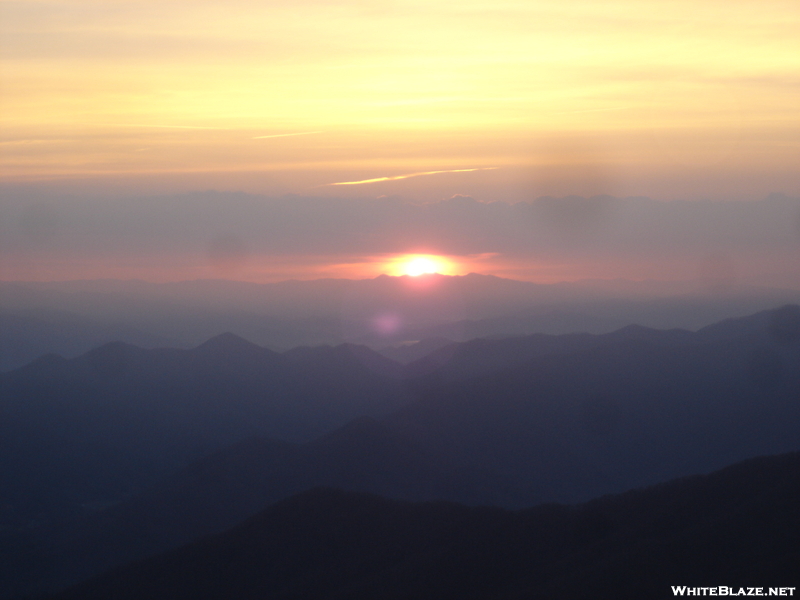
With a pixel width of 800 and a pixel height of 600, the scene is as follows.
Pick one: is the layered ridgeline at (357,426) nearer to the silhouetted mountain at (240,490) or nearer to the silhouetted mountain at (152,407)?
the silhouetted mountain at (240,490)

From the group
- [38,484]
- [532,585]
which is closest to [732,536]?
[532,585]

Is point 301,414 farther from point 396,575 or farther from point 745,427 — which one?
point 396,575

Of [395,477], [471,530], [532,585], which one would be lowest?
[532,585]

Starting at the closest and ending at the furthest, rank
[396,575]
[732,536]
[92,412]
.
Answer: [732,536] < [396,575] < [92,412]

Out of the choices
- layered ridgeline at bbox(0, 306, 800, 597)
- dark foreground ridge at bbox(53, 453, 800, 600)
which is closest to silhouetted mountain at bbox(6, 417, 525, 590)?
layered ridgeline at bbox(0, 306, 800, 597)

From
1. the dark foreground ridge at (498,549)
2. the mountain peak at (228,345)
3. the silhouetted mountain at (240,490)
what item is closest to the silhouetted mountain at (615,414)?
the silhouetted mountain at (240,490)
